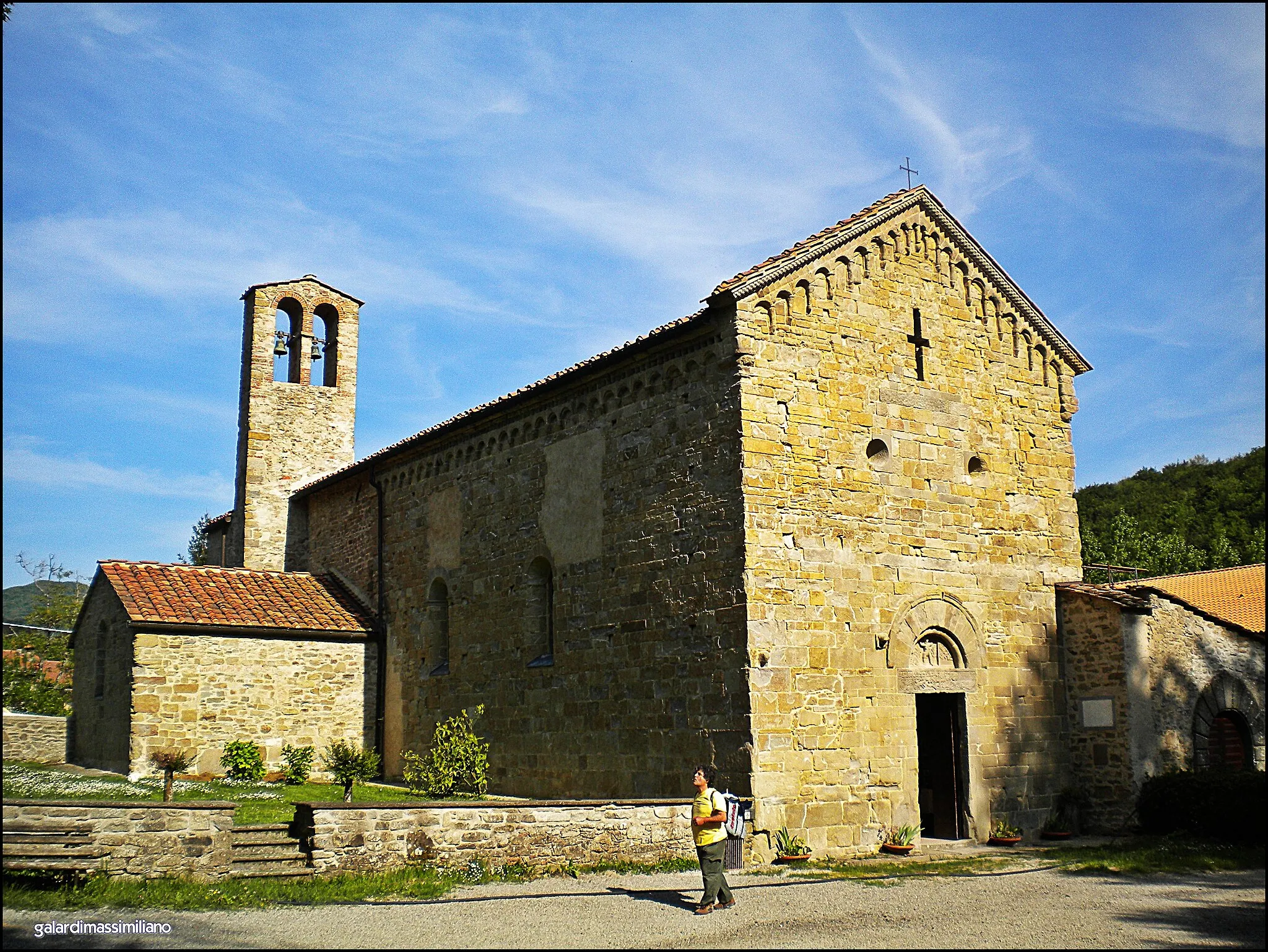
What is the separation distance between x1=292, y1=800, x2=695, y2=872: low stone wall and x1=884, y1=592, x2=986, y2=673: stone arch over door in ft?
12.6

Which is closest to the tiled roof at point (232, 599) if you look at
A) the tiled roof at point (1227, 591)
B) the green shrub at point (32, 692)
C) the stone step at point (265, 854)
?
the stone step at point (265, 854)

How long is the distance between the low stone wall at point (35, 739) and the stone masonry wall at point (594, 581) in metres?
8.91

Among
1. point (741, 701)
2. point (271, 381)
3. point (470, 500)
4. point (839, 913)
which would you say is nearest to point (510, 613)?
point (470, 500)

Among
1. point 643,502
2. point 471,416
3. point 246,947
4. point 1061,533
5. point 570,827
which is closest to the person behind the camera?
point 246,947

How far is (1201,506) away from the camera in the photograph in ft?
148

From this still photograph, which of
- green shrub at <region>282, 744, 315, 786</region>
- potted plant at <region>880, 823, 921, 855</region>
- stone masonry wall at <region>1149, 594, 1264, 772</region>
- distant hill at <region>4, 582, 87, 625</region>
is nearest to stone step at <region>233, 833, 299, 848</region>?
potted plant at <region>880, 823, 921, 855</region>

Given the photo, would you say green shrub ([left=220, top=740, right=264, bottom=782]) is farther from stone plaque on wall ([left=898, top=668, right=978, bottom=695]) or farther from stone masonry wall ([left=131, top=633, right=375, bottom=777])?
stone plaque on wall ([left=898, top=668, right=978, bottom=695])

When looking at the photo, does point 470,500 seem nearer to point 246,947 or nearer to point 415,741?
point 415,741

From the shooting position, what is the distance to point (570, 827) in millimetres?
12578

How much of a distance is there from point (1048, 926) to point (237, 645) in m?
16.1

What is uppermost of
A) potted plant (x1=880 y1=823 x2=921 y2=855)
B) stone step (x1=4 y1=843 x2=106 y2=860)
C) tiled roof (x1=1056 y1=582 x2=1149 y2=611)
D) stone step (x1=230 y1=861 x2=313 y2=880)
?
tiled roof (x1=1056 y1=582 x2=1149 y2=611)

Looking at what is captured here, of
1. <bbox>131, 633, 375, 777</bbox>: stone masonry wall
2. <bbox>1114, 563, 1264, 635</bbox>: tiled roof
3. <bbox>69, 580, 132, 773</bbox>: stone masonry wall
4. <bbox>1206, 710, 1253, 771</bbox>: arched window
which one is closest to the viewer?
<bbox>1206, 710, 1253, 771</bbox>: arched window

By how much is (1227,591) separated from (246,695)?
24378mm

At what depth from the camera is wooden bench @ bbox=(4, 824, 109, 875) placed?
34.3 ft
